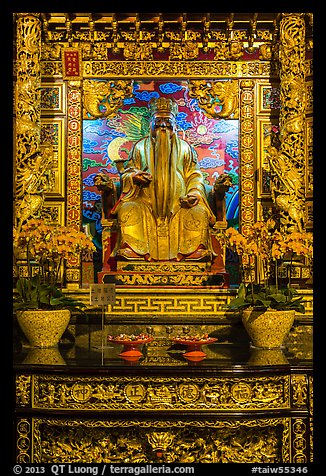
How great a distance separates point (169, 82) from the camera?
546 centimetres

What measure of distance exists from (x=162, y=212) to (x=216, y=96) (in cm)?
116

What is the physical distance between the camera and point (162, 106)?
5164 mm

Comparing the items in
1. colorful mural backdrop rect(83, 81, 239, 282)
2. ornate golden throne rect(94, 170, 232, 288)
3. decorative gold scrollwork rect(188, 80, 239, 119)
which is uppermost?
decorative gold scrollwork rect(188, 80, 239, 119)

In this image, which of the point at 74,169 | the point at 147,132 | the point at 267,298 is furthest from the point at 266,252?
the point at 74,169

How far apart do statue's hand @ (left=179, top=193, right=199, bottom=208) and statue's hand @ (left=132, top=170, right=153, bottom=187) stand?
0.29 meters

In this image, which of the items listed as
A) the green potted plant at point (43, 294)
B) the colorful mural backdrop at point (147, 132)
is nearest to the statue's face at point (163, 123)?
the colorful mural backdrop at point (147, 132)

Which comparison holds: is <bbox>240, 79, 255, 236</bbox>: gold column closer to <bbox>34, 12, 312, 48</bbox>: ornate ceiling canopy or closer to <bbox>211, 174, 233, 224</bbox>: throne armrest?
<bbox>211, 174, 233, 224</bbox>: throne armrest

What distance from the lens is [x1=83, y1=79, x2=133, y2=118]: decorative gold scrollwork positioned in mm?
5387

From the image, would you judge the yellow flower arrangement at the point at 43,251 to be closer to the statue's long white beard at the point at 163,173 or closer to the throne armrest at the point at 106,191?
the throne armrest at the point at 106,191

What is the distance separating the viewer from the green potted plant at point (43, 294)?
4.10 meters

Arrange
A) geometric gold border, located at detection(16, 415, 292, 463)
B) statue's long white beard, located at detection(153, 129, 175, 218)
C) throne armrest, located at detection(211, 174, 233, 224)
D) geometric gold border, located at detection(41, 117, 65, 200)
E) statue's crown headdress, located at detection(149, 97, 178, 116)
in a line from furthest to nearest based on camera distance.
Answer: geometric gold border, located at detection(41, 117, 65, 200)
statue's crown headdress, located at detection(149, 97, 178, 116)
statue's long white beard, located at detection(153, 129, 175, 218)
throne armrest, located at detection(211, 174, 233, 224)
geometric gold border, located at detection(16, 415, 292, 463)

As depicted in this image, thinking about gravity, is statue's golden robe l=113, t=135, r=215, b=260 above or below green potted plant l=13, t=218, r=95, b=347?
above

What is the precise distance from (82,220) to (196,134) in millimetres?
1216

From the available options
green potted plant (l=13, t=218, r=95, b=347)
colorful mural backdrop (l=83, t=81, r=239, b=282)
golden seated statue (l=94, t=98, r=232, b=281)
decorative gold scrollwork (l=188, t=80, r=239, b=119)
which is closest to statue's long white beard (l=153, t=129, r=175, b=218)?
golden seated statue (l=94, t=98, r=232, b=281)
